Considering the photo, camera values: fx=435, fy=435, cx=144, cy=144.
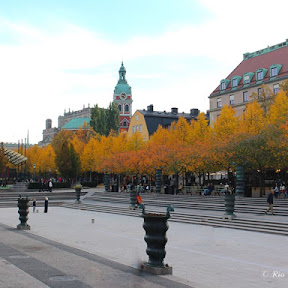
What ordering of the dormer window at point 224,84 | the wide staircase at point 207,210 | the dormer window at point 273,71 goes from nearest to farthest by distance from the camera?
the wide staircase at point 207,210 < the dormer window at point 273,71 < the dormer window at point 224,84

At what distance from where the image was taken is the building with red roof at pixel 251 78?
196 feet

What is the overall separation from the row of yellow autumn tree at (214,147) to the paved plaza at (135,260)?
14.3m

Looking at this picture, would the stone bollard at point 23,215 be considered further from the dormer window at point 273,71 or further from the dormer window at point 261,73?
the dormer window at point 261,73

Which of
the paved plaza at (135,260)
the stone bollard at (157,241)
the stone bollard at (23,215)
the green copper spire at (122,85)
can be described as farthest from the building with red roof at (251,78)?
the green copper spire at (122,85)

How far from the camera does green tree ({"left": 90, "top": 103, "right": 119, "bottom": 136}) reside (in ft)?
286

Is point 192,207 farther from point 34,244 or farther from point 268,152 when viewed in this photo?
point 34,244

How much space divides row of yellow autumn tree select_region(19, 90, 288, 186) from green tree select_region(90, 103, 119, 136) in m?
12.0

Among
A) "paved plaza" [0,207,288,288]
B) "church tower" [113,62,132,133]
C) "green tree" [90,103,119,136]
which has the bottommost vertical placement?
"paved plaza" [0,207,288,288]

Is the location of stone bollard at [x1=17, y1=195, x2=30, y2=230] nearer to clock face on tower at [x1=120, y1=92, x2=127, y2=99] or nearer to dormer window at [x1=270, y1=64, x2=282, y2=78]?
dormer window at [x1=270, y1=64, x2=282, y2=78]

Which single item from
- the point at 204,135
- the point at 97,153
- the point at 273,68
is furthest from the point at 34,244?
the point at 97,153

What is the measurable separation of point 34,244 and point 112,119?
74.0 metres

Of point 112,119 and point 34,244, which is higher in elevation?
point 112,119

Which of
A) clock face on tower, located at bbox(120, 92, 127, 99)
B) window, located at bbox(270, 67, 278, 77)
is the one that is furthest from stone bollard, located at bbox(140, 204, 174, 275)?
clock face on tower, located at bbox(120, 92, 127, 99)

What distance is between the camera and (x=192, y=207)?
3456 centimetres
